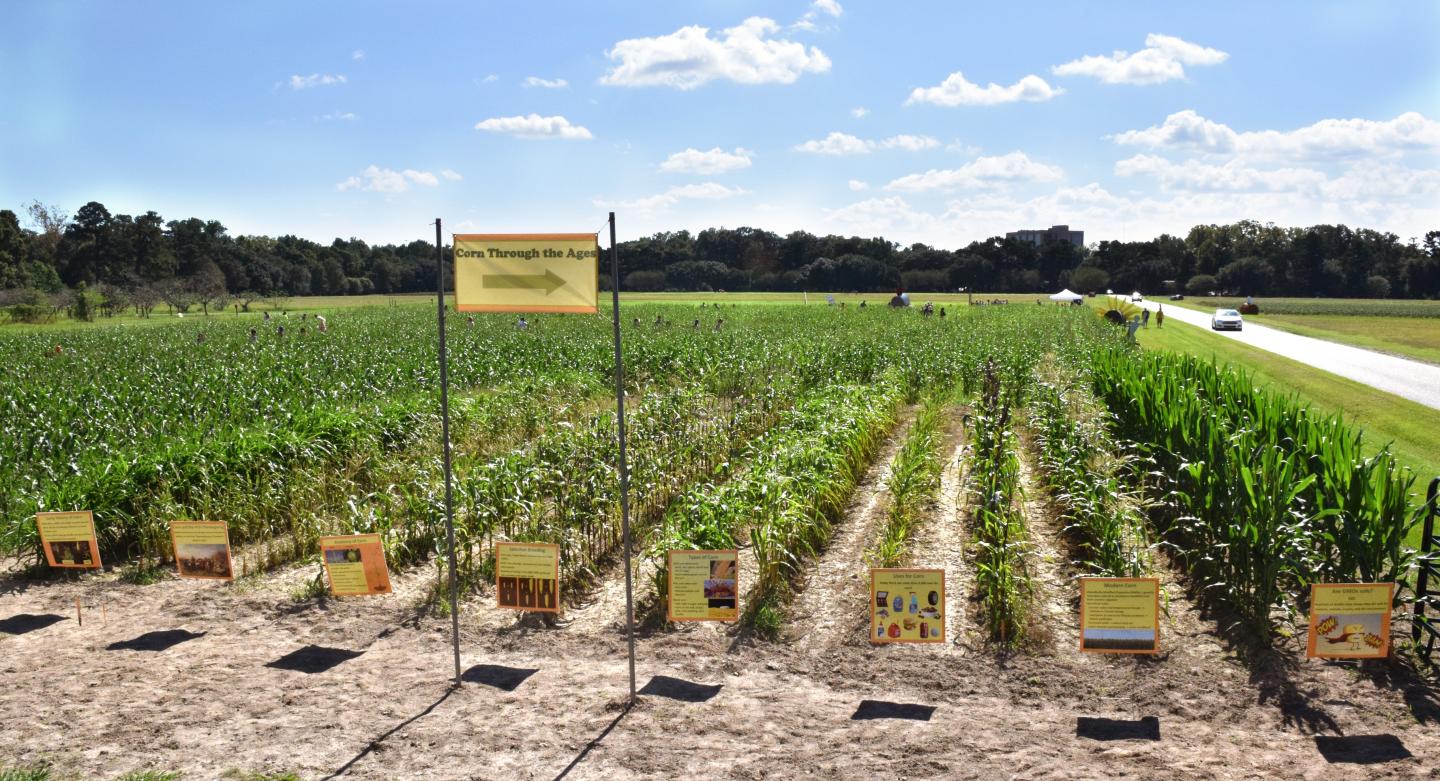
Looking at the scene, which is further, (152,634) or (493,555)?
(493,555)

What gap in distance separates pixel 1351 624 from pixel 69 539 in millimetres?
10445

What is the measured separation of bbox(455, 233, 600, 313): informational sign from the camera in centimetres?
598

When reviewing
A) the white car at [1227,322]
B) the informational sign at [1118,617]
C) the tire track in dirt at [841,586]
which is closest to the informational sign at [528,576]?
the tire track in dirt at [841,586]

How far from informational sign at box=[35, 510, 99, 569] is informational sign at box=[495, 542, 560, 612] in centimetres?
442

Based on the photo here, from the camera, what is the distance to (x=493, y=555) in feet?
29.2

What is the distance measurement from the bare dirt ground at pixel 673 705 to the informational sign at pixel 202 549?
0.57m

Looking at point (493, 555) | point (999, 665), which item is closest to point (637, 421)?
point (493, 555)

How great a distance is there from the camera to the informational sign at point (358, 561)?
761cm

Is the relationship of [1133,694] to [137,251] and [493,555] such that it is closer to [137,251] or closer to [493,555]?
[493,555]

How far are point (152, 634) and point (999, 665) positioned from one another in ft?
21.6

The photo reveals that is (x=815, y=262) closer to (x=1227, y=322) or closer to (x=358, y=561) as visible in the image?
(x=1227, y=322)

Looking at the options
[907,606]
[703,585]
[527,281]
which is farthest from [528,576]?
[907,606]

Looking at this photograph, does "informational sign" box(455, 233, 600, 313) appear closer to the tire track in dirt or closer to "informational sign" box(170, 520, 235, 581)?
the tire track in dirt

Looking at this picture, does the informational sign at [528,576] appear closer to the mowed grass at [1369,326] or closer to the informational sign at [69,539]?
the informational sign at [69,539]
